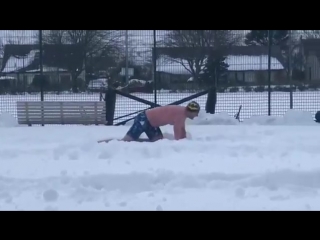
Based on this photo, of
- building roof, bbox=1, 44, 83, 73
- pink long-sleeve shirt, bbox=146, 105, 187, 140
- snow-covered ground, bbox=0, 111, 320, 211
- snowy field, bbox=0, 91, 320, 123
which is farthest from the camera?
snowy field, bbox=0, 91, 320, 123

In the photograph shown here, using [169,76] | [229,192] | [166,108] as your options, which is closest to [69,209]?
[229,192]

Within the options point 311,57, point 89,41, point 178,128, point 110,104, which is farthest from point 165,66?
point 178,128

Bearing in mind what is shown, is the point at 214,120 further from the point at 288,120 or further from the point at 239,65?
the point at 239,65

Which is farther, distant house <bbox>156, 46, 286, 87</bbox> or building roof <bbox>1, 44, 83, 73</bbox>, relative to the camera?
building roof <bbox>1, 44, 83, 73</bbox>

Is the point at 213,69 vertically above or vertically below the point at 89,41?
below

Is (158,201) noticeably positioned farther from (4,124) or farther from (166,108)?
(4,124)

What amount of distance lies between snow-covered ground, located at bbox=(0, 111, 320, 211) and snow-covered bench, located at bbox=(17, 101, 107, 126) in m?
3.35

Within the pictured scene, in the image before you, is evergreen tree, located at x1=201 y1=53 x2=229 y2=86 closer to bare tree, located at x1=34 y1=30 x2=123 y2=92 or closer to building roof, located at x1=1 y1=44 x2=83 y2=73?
bare tree, located at x1=34 y1=30 x2=123 y2=92

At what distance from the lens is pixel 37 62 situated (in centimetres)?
1593

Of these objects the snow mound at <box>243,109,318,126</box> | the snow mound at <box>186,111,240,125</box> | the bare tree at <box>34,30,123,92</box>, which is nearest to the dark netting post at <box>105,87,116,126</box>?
the bare tree at <box>34,30,123,92</box>

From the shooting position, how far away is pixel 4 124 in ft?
49.2

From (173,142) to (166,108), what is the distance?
115 centimetres

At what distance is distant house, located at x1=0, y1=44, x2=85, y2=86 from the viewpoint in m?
16.0

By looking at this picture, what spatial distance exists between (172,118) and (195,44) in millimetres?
6064
